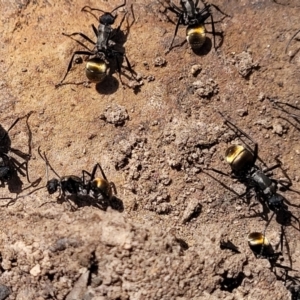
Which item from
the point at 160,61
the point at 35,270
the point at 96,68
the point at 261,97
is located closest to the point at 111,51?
the point at 96,68

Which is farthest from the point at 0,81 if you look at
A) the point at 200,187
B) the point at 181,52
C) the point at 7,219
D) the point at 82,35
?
the point at 200,187

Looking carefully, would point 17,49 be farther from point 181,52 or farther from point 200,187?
point 200,187

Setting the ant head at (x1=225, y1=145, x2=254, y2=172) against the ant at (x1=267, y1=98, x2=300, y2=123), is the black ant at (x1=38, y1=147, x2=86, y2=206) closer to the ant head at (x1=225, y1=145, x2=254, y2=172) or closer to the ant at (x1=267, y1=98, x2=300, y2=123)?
the ant head at (x1=225, y1=145, x2=254, y2=172)

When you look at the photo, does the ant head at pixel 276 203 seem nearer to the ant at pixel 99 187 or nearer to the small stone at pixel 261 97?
the small stone at pixel 261 97

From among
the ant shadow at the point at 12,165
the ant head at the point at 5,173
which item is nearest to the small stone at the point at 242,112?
the ant shadow at the point at 12,165

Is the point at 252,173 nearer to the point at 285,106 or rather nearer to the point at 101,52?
the point at 285,106

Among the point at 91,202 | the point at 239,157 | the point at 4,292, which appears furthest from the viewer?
the point at 91,202
